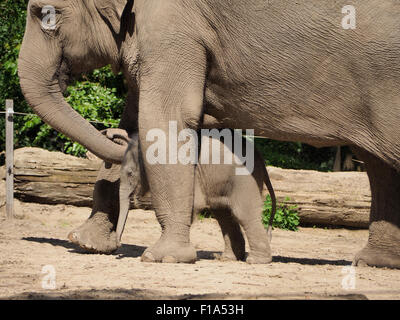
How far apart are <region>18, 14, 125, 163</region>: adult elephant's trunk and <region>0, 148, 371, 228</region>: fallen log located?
3075 millimetres

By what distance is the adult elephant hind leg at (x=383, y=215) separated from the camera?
6781mm

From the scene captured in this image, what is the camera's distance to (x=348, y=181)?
10398 millimetres

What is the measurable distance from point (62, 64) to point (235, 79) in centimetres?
157

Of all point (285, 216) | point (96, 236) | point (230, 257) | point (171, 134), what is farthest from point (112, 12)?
point (285, 216)

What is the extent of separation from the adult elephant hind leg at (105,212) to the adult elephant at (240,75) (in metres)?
0.43

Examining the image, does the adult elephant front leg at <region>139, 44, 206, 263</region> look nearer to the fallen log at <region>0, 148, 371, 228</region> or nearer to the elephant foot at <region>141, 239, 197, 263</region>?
the elephant foot at <region>141, 239, 197, 263</region>

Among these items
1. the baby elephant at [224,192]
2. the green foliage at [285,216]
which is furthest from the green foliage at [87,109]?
the baby elephant at [224,192]

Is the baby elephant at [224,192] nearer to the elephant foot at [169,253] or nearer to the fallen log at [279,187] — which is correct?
the elephant foot at [169,253]

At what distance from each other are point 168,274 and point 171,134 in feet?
4.12

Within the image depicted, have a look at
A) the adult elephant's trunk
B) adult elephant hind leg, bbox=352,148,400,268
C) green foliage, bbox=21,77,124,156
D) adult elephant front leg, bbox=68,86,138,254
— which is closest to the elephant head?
the adult elephant's trunk

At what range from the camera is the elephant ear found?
6.59 meters

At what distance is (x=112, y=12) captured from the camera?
21.8 ft

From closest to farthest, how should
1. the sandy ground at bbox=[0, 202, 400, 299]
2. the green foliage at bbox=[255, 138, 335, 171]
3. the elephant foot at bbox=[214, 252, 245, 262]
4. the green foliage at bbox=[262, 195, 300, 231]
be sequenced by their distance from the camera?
the sandy ground at bbox=[0, 202, 400, 299]
the elephant foot at bbox=[214, 252, 245, 262]
the green foliage at bbox=[262, 195, 300, 231]
the green foliage at bbox=[255, 138, 335, 171]
